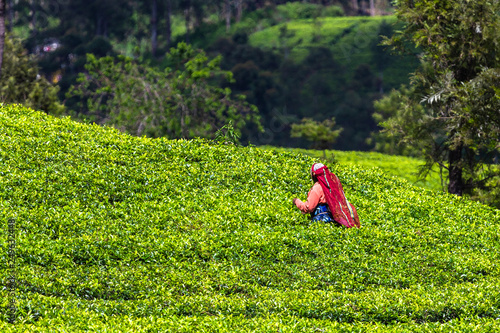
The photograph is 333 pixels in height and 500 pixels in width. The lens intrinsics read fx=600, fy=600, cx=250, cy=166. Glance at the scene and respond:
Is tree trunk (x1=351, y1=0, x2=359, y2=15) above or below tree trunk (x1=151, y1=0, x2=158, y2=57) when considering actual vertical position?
above

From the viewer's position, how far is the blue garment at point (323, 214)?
12.6 meters

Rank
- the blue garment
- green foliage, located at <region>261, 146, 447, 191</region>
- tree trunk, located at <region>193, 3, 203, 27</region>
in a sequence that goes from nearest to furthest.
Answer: the blue garment < green foliage, located at <region>261, 146, 447, 191</region> < tree trunk, located at <region>193, 3, 203, 27</region>

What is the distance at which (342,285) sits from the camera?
419 inches

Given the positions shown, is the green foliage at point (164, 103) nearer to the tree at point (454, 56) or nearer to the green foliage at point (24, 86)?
the green foliage at point (24, 86)

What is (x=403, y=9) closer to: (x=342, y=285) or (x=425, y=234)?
(x=425, y=234)

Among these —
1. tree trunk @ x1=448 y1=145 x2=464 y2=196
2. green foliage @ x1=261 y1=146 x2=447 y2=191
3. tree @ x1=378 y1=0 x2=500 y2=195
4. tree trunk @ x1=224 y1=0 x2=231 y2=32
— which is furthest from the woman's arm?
tree trunk @ x1=224 y1=0 x2=231 y2=32

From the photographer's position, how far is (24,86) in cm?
3122

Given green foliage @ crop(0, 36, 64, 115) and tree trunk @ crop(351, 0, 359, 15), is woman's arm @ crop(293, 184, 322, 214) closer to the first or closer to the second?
green foliage @ crop(0, 36, 64, 115)

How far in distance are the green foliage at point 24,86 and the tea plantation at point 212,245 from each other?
47.5ft

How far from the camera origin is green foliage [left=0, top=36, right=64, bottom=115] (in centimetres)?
2984

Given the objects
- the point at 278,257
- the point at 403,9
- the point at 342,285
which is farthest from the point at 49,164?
the point at 403,9

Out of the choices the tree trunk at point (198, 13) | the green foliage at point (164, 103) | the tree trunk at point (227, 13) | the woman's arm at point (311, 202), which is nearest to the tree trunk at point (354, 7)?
the tree trunk at point (227, 13)

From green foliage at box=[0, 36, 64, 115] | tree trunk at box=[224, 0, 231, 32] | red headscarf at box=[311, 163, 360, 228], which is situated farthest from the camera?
tree trunk at box=[224, 0, 231, 32]

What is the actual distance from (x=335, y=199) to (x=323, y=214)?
47 centimetres
